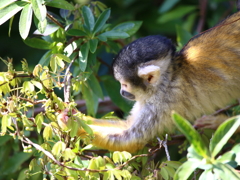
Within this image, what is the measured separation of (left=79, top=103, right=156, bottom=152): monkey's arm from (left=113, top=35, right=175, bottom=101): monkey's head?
18cm

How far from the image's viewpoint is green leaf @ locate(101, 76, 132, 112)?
3596 mm

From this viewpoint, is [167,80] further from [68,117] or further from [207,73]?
[68,117]

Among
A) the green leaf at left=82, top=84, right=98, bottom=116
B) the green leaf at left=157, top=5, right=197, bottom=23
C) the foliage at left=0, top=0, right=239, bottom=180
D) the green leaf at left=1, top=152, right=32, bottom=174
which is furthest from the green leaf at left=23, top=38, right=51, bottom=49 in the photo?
the green leaf at left=157, top=5, right=197, bottom=23

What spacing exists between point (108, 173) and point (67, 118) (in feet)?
1.32

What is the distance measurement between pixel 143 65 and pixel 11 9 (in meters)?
1.00

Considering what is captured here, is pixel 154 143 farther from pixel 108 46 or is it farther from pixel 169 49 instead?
pixel 108 46

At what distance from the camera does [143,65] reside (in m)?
2.64

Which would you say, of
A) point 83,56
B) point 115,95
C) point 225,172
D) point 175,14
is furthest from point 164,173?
point 175,14

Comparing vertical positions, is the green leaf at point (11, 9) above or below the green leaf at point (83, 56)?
above

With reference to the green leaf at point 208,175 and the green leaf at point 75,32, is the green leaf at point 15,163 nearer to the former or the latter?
the green leaf at point 75,32

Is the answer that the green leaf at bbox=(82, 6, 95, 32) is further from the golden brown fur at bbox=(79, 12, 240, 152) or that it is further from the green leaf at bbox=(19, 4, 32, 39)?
the green leaf at bbox=(19, 4, 32, 39)

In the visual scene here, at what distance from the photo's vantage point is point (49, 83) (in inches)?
83.2

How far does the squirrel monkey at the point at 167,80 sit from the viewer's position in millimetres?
2688

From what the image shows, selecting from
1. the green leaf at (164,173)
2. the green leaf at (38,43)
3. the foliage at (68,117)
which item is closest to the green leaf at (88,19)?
the foliage at (68,117)
